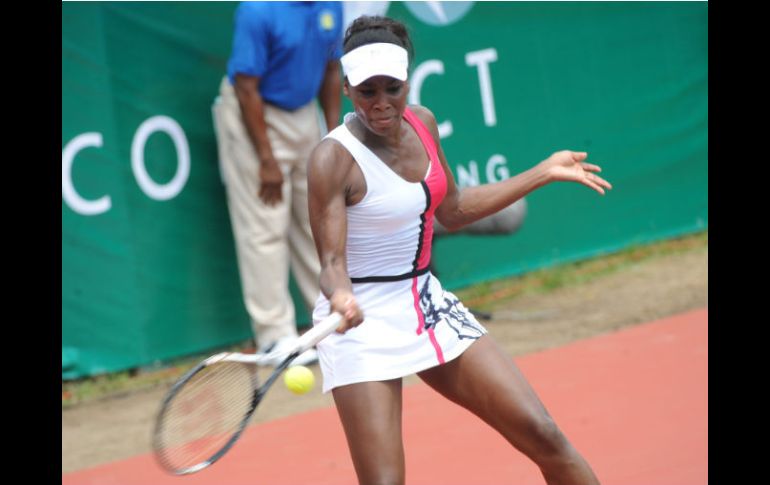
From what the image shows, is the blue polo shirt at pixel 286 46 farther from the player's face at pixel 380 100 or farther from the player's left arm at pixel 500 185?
the player's face at pixel 380 100

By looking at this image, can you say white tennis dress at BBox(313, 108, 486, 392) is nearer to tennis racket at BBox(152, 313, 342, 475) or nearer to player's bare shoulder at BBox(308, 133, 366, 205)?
player's bare shoulder at BBox(308, 133, 366, 205)

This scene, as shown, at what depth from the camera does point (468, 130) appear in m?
8.53

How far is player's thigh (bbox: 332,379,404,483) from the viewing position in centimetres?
361

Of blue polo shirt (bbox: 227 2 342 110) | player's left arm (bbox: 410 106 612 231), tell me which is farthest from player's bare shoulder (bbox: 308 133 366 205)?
blue polo shirt (bbox: 227 2 342 110)

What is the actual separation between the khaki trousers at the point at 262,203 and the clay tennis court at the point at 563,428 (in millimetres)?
1027

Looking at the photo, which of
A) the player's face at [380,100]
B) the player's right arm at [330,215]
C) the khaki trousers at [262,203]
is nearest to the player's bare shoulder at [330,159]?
the player's right arm at [330,215]

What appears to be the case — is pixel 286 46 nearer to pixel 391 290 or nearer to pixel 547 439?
pixel 391 290

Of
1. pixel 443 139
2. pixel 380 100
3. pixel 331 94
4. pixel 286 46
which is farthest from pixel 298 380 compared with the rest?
pixel 443 139

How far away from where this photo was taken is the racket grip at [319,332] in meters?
3.52

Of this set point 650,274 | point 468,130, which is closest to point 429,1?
point 468,130

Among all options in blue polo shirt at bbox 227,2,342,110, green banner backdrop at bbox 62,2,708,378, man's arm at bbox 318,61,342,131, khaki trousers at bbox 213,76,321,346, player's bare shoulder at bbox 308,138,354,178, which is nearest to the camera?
player's bare shoulder at bbox 308,138,354,178

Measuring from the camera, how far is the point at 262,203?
702 centimetres

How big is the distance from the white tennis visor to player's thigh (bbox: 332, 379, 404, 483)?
93cm
